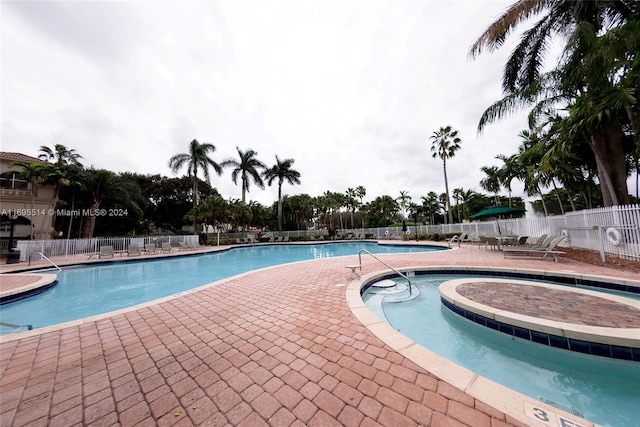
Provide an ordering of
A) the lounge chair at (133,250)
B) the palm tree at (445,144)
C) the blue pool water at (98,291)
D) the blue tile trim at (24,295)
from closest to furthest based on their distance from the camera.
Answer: the blue pool water at (98,291)
the blue tile trim at (24,295)
the lounge chair at (133,250)
the palm tree at (445,144)

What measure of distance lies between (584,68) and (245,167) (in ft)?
86.6

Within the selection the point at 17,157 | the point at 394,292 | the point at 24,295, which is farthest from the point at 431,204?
the point at 17,157

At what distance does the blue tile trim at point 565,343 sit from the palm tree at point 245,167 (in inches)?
1028

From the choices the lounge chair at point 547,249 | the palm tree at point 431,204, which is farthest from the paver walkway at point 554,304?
the palm tree at point 431,204

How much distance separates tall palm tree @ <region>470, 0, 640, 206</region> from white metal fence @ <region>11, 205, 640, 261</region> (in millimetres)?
1687

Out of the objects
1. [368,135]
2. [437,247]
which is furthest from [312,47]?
[437,247]

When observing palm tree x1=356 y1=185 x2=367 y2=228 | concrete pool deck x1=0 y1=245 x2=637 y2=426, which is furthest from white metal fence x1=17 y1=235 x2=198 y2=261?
palm tree x1=356 y1=185 x2=367 y2=228

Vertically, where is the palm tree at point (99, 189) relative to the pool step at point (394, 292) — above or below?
above

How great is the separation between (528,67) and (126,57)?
52.4 ft

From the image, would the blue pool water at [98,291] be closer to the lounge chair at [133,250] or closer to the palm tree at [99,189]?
the lounge chair at [133,250]

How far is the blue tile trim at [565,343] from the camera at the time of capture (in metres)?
2.46

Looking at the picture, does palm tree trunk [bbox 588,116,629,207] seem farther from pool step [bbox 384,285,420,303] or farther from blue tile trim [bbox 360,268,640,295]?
pool step [bbox 384,285,420,303]

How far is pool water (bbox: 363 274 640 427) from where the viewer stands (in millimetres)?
2059

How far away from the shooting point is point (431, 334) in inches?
140
